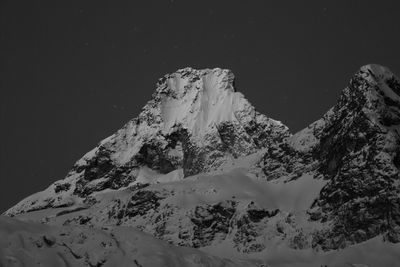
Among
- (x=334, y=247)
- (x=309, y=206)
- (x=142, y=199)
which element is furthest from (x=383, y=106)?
(x=142, y=199)

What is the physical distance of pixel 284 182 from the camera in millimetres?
147875

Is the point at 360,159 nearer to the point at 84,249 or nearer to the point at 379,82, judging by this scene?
the point at 379,82

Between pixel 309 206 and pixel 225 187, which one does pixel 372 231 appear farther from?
pixel 225 187

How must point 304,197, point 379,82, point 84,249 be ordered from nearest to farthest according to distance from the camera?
1. point 84,249
2. point 304,197
3. point 379,82

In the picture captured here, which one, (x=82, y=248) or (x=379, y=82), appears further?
(x=379, y=82)

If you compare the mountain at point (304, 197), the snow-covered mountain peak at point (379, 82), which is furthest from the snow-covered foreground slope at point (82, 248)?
the snow-covered mountain peak at point (379, 82)

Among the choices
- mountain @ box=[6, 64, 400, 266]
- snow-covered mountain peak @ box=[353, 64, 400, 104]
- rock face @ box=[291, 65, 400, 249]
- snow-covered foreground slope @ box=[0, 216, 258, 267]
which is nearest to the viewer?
snow-covered foreground slope @ box=[0, 216, 258, 267]

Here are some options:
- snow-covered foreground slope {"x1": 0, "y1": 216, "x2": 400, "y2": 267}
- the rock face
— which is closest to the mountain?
the rock face

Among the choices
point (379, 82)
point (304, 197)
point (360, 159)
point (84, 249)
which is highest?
point (379, 82)

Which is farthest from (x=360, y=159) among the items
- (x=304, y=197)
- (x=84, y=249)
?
(x=84, y=249)

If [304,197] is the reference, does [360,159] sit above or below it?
above

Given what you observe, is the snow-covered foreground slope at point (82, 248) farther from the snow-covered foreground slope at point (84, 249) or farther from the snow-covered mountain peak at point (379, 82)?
the snow-covered mountain peak at point (379, 82)

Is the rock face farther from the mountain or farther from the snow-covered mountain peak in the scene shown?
the mountain

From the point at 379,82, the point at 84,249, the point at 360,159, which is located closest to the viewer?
the point at 84,249
